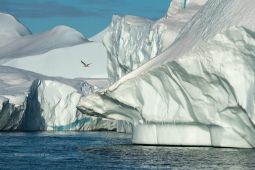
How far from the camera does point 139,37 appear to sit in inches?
1977

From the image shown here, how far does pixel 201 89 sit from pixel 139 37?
21.2 m

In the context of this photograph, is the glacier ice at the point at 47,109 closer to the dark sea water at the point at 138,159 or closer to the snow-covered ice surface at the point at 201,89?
the snow-covered ice surface at the point at 201,89

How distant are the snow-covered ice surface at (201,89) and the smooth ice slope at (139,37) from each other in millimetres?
9685

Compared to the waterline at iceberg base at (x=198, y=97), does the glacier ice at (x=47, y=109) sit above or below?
above

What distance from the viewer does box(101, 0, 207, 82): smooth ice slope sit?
44.1m

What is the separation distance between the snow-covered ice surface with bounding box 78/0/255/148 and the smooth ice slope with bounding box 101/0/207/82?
9.69 metres

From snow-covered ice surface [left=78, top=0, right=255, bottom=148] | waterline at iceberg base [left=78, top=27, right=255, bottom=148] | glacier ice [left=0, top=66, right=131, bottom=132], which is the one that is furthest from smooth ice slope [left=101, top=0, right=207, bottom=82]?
glacier ice [left=0, top=66, right=131, bottom=132]

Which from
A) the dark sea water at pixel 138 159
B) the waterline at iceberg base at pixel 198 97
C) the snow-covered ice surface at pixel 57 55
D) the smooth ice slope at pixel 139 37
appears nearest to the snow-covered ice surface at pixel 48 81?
the snow-covered ice surface at pixel 57 55

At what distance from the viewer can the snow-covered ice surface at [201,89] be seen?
2767 cm

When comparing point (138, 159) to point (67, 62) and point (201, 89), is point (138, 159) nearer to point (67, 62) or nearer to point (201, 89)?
point (201, 89)

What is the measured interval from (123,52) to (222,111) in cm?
2208

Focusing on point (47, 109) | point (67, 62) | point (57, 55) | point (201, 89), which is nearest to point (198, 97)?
point (201, 89)

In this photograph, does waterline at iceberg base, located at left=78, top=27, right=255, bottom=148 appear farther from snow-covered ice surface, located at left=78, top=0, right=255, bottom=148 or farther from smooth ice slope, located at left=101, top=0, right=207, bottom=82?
smooth ice slope, located at left=101, top=0, right=207, bottom=82

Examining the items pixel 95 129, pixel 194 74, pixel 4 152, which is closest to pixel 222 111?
pixel 194 74
